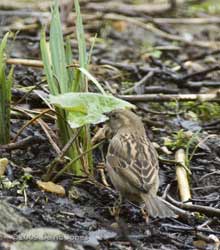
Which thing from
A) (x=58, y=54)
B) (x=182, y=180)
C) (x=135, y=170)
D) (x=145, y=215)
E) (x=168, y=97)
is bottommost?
(x=145, y=215)


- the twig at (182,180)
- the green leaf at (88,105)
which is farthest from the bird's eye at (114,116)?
the green leaf at (88,105)

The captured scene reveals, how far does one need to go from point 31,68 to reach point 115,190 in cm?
259

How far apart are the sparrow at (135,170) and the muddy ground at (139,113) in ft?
0.51

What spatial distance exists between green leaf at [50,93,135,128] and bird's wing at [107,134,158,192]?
1.76 ft

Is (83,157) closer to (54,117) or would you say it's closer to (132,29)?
(54,117)

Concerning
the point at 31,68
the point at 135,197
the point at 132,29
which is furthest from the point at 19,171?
the point at 132,29

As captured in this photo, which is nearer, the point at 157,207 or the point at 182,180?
the point at 157,207

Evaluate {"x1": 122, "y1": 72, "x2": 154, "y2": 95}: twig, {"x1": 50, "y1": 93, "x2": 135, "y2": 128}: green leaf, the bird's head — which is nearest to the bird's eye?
the bird's head

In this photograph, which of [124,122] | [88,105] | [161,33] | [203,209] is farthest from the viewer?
[161,33]

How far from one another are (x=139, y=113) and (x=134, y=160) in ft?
5.93

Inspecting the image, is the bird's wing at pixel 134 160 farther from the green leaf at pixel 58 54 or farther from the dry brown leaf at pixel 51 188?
the green leaf at pixel 58 54

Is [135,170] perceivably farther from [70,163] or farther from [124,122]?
[124,122]

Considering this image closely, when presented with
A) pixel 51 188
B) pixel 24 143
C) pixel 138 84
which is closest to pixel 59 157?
pixel 51 188

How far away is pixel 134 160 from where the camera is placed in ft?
17.8
